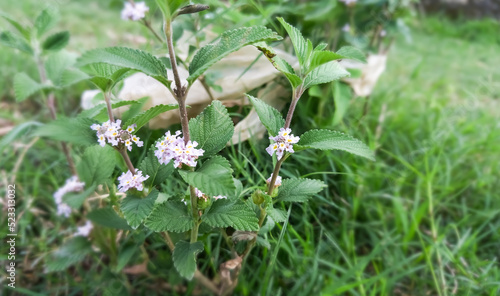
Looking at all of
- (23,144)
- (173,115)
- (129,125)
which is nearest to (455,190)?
(173,115)

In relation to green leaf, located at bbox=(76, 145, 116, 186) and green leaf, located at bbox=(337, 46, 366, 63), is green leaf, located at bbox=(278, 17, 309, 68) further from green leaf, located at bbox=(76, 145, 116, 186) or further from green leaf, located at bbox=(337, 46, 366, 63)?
green leaf, located at bbox=(76, 145, 116, 186)

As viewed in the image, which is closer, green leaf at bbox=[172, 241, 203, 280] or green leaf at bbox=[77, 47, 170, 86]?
green leaf at bbox=[77, 47, 170, 86]

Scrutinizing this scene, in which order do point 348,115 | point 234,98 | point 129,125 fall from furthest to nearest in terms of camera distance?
point 348,115 < point 234,98 < point 129,125

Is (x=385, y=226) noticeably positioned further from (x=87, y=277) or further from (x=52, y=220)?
(x=52, y=220)

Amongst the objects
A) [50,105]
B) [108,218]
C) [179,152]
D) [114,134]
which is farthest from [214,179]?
[50,105]

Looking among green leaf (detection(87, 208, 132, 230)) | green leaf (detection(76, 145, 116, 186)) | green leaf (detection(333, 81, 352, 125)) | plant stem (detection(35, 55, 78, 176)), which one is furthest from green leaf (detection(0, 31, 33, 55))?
green leaf (detection(333, 81, 352, 125))
